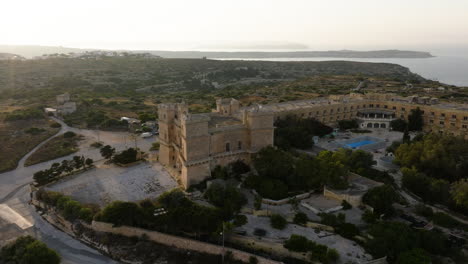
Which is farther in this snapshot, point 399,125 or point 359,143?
point 399,125

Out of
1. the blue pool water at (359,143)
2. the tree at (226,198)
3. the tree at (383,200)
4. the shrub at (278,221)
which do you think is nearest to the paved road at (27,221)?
the tree at (226,198)

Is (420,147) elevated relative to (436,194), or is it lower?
elevated

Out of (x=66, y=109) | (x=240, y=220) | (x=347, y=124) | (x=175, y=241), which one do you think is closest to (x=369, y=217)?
(x=240, y=220)

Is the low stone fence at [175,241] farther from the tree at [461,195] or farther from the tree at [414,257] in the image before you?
the tree at [461,195]

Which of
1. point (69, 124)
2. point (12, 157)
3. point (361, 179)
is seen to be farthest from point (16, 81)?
point (361, 179)

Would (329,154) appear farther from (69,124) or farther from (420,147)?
(69,124)

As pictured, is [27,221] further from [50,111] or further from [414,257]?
[50,111]
